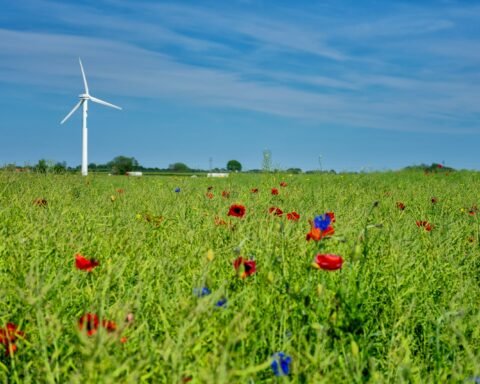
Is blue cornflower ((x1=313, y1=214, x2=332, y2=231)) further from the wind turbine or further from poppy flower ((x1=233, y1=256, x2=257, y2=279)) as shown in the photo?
the wind turbine

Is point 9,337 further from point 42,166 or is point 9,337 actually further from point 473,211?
point 42,166

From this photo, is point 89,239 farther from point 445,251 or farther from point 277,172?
point 277,172

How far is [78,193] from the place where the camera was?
7.30 m

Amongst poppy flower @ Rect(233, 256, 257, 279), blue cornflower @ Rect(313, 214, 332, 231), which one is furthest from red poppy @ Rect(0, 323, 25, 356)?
blue cornflower @ Rect(313, 214, 332, 231)

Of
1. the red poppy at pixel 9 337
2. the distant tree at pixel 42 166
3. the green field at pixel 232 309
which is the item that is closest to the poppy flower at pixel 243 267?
the green field at pixel 232 309

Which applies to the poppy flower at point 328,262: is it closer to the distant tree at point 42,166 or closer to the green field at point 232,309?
the green field at point 232,309

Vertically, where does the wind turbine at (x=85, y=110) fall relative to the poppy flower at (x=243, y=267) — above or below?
above

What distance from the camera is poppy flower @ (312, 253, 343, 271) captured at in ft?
6.66

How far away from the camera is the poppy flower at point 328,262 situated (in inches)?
80.0

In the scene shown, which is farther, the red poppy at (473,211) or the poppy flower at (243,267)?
the red poppy at (473,211)

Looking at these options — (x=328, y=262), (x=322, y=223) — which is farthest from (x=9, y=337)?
(x=322, y=223)

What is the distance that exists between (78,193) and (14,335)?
18.4ft

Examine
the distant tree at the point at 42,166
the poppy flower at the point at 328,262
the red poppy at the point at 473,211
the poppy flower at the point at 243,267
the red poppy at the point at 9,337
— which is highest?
the distant tree at the point at 42,166

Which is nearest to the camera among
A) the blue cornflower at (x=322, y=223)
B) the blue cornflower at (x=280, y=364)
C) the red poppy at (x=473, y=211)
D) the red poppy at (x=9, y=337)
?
the blue cornflower at (x=280, y=364)
